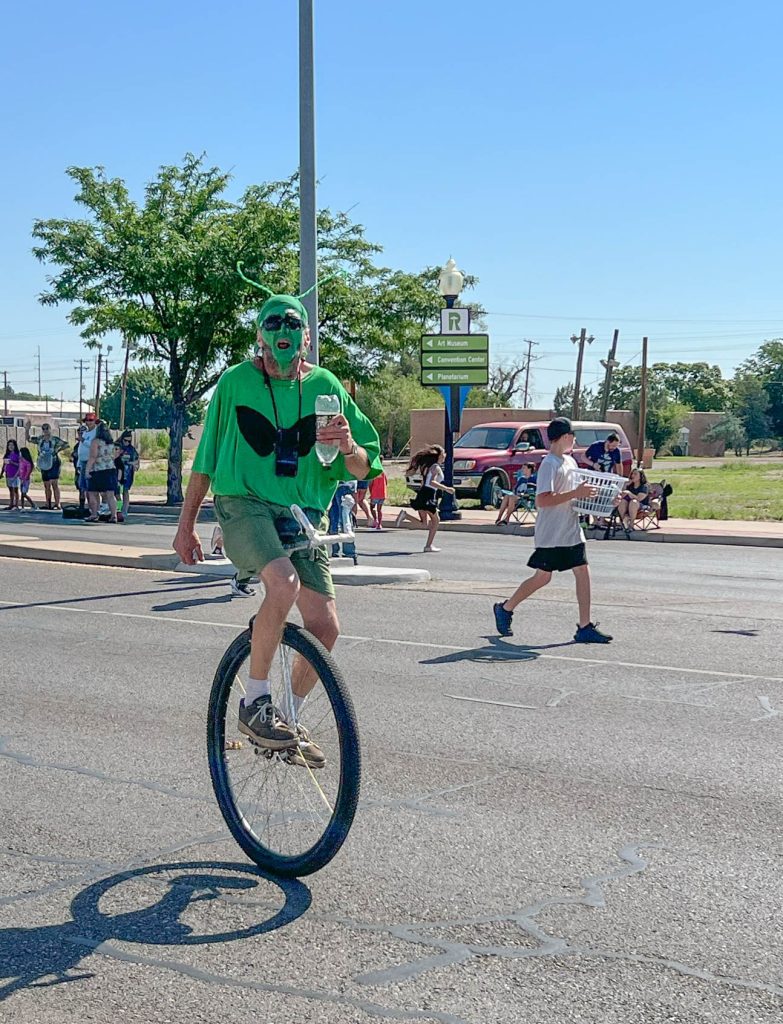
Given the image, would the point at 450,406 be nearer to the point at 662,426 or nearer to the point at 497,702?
the point at 497,702

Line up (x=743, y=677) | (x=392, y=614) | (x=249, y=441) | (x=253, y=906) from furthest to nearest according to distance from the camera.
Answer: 1. (x=392, y=614)
2. (x=743, y=677)
3. (x=249, y=441)
4. (x=253, y=906)

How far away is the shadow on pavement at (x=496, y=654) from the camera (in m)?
Result: 8.92

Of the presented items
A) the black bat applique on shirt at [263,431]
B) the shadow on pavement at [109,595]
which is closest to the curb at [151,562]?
the shadow on pavement at [109,595]

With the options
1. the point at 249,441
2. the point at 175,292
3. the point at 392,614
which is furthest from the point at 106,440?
the point at 249,441

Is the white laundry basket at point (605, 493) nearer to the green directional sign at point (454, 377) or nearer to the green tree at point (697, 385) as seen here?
the green directional sign at point (454, 377)

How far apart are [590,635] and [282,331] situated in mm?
5672

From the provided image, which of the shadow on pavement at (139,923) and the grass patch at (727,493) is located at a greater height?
the grass patch at (727,493)

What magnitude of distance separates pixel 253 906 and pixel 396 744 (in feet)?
7.68

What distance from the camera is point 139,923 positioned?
399cm

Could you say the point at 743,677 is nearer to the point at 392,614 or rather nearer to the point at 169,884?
the point at 392,614

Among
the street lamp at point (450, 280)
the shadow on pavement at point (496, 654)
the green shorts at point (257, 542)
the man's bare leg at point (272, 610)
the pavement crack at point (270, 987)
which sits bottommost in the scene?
the pavement crack at point (270, 987)

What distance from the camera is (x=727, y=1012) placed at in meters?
3.33

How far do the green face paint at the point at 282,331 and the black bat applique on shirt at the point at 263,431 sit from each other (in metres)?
0.20

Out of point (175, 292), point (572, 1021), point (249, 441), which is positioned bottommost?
point (572, 1021)
